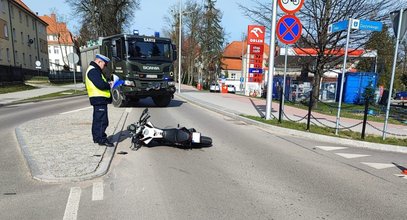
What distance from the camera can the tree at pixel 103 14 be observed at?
3978cm

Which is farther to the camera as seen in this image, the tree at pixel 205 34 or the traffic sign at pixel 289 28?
the tree at pixel 205 34

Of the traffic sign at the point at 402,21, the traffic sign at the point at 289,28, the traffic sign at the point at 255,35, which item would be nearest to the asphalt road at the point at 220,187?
the traffic sign at the point at 402,21

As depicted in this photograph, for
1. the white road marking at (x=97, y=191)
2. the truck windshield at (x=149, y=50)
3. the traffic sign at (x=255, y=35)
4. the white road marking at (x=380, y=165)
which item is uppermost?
the traffic sign at (x=255, y=35)

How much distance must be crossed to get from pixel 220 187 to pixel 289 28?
7.71 metres

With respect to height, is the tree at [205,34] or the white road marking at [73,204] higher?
the tree at [205,34]

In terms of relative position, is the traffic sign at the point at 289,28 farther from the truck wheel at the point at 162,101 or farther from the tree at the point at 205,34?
the tree at the point at 205,34

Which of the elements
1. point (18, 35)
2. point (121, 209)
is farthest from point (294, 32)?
point (18, 35)

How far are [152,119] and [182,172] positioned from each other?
254 inches

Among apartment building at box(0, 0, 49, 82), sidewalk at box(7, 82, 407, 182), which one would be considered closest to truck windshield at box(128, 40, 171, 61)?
sidewalk at box(7, 82, 407, 182)

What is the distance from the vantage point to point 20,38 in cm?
4922

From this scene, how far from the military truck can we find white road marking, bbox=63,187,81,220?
997 cm

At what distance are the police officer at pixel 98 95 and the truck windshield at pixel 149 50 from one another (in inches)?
296

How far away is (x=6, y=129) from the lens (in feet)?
31.7

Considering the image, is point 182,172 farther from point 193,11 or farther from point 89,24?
point 193,11
